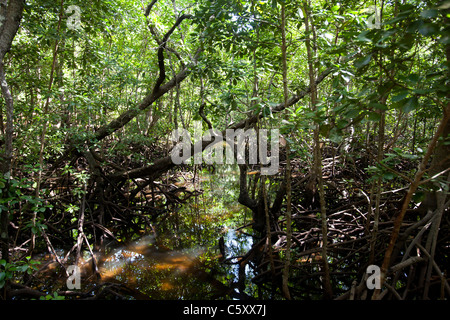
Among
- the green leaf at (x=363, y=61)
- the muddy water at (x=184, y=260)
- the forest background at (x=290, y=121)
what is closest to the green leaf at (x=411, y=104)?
the forest background at (x=290, y=121)

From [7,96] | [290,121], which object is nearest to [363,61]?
[290,121]

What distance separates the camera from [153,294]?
2732 millimetres

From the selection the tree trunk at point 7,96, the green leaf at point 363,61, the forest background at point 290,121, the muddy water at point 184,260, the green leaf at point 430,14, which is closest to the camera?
the green leaf at point 430,14

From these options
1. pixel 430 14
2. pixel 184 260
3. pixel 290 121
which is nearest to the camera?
pixel 430 14

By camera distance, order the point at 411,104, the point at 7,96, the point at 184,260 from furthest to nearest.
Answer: the point at 184,260, the point at 7,96, the point at 411,104

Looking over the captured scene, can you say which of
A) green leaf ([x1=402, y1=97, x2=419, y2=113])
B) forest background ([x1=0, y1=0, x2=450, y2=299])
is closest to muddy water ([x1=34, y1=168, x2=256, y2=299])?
forest background ([x1=0, y1=0, x2=450, y2=299])

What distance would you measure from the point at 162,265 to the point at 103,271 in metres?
0.69

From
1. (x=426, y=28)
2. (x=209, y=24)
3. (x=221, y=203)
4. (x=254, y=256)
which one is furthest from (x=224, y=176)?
(x=426, y=28)

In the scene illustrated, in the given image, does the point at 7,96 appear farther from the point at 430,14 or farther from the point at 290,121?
the point at 430,14

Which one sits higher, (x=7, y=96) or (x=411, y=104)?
(x=7, y=96)

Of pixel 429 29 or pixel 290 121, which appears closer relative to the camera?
pixel 429 29

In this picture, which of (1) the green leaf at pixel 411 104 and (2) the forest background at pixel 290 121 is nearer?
(1) the green leaf at pixel 411 104

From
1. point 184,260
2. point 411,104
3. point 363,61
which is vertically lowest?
point 184,260

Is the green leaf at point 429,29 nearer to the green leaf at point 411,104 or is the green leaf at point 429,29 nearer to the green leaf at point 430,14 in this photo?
the green leaf at point 430,14
